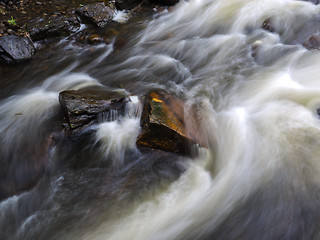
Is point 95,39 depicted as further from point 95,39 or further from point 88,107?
point 88,107

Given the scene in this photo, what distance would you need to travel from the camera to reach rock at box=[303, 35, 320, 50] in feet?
18.3

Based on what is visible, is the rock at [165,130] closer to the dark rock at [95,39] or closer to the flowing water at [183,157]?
the flowing water at [183,157]

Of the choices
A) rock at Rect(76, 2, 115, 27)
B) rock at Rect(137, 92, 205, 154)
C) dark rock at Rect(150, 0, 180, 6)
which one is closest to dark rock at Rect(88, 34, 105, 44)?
rock at Rect(76, 2, 115, 27)

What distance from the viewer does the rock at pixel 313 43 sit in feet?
18.3

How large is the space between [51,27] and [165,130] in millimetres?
5412

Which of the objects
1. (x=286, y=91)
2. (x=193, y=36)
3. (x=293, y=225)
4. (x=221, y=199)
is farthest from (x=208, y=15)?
(x=293, y=225)

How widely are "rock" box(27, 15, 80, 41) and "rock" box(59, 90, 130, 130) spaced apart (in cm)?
354

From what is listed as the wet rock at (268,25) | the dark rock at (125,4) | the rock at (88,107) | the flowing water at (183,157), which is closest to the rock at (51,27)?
the flowing water at (183,157)

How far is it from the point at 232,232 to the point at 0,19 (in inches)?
308

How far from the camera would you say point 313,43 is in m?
5.66

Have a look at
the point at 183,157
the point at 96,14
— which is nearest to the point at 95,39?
the point at 96,14

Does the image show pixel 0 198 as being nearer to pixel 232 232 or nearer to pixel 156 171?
pixel 156 171

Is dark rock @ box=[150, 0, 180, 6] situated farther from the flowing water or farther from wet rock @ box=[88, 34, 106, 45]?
wet rock @ box=[88, 34, 106, 45]

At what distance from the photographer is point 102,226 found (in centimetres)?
328
